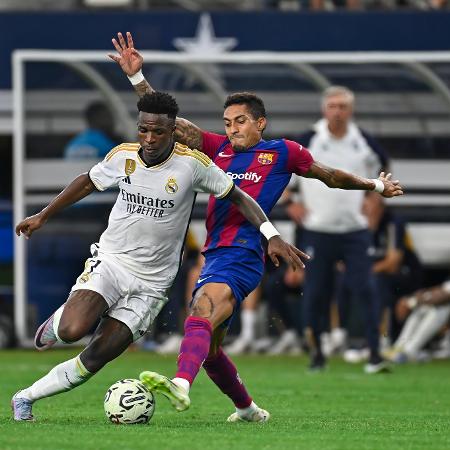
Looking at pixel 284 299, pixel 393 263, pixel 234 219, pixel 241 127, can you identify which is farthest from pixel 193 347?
pixel 284 299

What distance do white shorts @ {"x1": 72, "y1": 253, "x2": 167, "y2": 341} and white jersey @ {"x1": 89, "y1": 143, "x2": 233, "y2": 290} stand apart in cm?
8

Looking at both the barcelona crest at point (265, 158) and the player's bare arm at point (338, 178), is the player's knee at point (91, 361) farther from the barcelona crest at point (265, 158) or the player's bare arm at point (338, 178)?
the player's bare arm at point (338, 178)

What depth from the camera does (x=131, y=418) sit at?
29.4 feet

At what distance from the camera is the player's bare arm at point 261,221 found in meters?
8.95

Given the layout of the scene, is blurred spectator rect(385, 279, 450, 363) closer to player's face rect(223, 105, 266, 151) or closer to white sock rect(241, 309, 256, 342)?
white sock rect(241, 309, 256, 342)

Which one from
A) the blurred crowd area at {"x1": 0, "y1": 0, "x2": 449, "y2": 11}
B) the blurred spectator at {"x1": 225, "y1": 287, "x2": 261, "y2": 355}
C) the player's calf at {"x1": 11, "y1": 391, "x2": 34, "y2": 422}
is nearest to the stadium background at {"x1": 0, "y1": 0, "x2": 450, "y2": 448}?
the blurred crowd area at {"x1": 0, "y1": 0, "x2": 449, "y2": 11}

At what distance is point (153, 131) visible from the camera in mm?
9156

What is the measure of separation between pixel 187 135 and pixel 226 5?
350 inches

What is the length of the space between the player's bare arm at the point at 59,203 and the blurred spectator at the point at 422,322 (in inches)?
300

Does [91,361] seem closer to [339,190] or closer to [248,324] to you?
[339,190]

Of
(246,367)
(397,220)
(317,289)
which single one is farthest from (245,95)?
(397,220)

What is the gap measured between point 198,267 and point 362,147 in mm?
3672

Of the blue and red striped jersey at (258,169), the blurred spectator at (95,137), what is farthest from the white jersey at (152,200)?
the blurred spectator at (95,137)

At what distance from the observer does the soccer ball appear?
29.2 feet
